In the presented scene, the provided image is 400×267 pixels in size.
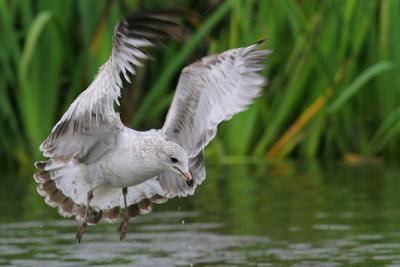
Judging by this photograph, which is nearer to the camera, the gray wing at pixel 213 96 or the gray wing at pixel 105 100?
the gray wing at pixel 105 100

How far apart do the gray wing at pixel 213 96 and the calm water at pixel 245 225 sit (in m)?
0.84

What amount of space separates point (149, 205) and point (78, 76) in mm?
3652

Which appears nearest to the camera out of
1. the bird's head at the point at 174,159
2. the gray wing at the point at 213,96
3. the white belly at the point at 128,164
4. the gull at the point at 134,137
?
the gull at the point at 134,137

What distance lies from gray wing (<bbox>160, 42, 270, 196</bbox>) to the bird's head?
2.13 feet

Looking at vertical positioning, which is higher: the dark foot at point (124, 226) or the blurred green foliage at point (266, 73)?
the blurred green foliage at point (266, 73)

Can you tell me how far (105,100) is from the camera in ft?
24.4

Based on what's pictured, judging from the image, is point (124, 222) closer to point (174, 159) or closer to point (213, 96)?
point (174, 159)

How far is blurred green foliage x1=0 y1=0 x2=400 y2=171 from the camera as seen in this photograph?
12.0 meters

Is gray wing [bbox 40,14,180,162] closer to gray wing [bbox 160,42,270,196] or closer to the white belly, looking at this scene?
the white belly

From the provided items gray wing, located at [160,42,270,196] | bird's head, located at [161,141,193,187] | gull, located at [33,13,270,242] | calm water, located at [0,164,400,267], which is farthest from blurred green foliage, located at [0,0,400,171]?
bird's head, located at [161,141,193,187]

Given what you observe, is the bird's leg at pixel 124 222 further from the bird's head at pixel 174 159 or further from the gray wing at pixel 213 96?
the bird's head at pixel 174 159

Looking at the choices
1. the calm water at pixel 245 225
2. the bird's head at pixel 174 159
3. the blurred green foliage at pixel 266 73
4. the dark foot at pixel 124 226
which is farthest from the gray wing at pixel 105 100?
the blurred green foliage at pixel 266 73

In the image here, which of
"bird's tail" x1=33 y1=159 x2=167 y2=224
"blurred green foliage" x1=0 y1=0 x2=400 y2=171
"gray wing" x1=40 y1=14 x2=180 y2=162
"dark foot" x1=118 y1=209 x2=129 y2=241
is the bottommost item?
"dark foot" x1=118 y1=209 x2=129 y2=241

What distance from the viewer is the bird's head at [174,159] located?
7719mm
